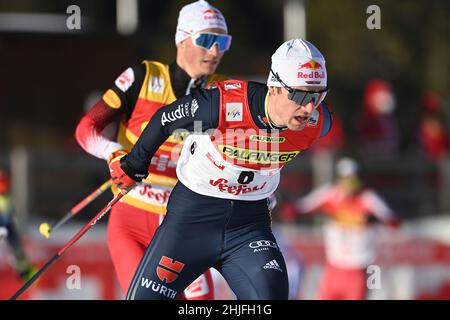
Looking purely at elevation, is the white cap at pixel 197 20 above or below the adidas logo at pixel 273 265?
above

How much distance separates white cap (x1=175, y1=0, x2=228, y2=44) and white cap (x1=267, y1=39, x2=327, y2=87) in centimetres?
116

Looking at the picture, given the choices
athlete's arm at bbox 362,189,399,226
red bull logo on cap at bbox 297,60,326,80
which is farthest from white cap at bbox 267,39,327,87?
athlete's arm at bbox 362,189,399,226

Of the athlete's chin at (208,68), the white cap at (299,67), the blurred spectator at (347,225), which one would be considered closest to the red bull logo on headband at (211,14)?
the athlete's chin at (208,68)

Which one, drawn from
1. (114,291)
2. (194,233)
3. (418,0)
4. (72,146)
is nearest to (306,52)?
(194,233)

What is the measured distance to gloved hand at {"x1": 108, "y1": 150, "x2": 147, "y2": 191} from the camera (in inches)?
265

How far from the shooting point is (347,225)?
A: 1352cm

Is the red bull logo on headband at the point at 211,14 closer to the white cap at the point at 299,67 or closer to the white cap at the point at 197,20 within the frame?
the white cap at the point at 197,20

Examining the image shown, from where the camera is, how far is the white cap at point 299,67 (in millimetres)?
6262

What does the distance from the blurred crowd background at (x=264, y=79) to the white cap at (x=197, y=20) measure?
15.5 ft

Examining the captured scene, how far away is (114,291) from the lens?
12641 millimetres

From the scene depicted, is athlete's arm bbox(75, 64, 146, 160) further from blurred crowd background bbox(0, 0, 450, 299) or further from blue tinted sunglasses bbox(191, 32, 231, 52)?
blurred crowd background bbox(0, 0, 450, 299)

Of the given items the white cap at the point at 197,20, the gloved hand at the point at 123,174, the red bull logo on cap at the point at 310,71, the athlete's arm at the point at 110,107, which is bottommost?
the gloved hand at the point at 123,174
